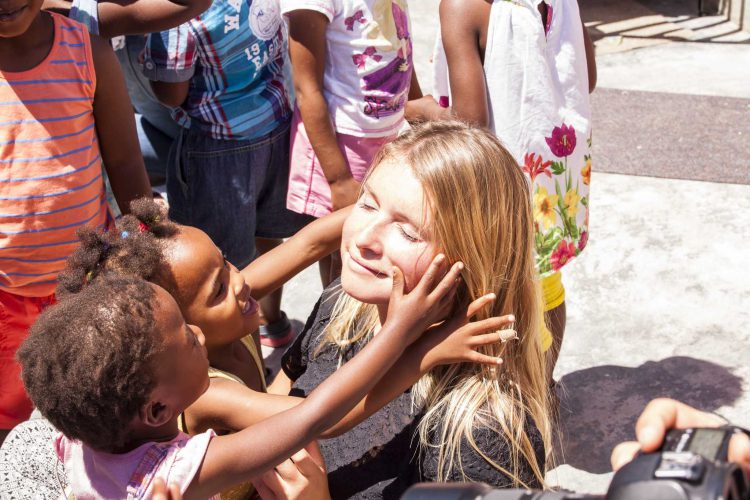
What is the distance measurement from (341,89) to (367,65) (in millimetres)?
119

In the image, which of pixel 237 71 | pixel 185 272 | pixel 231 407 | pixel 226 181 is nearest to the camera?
pixel 231 407

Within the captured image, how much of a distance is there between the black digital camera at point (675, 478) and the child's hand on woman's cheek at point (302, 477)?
71 cm

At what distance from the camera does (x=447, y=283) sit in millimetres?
1834

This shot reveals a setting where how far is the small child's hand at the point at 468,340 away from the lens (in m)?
1.79

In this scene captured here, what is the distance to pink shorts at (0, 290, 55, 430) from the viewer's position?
8.52ft

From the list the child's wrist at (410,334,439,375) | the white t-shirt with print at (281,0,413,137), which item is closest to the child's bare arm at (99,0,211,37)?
the white t-shirt with print at (281,0,413,137)

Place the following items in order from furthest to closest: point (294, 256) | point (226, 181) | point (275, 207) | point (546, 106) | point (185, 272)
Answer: point (275, 207), point (226, 181), point (546, 106), point (294, 256), point (185, 272)

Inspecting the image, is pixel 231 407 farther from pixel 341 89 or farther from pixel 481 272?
pixel 341 89

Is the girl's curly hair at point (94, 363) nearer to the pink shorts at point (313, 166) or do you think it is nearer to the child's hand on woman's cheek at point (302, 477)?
the child's hand on woman's cheek at point (302, 477)

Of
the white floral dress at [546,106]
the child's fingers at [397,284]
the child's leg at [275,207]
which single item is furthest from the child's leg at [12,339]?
the white floral dress at [546,106]

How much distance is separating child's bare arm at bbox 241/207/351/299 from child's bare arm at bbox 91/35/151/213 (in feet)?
1.82

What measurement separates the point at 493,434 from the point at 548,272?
3.77 ft

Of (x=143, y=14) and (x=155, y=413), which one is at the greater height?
(x=143, y=14)

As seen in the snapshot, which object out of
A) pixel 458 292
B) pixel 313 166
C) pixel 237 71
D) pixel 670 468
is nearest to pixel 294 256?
pixel 458 292
